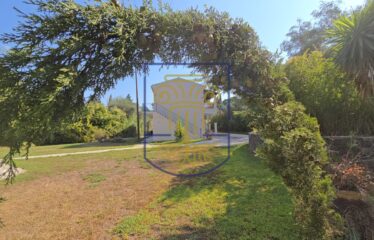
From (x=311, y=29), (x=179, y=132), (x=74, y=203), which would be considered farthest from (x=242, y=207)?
(x=311, y=29)

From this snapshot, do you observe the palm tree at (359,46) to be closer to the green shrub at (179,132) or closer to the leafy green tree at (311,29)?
the green shrub at (179,132)

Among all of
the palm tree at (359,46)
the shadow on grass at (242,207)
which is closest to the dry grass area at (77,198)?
the shadow on grass at (242,207)

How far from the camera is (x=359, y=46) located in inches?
178

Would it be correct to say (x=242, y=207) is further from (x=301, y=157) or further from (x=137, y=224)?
(x=301, y=157)

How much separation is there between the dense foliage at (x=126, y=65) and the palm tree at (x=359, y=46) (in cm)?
307

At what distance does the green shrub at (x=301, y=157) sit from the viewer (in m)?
2.41

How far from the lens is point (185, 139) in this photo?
10.8 metres

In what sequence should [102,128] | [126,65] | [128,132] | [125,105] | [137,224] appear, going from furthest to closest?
[125,105] < [128,132] < [102,128] < [137,224] < [126,65]

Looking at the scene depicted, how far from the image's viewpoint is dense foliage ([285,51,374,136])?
5.55 meters

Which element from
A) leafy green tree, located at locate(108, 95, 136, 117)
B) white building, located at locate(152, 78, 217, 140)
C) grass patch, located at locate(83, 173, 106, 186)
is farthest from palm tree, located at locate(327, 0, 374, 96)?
leafy green tree, located at locate(108, 95, 136, 117)

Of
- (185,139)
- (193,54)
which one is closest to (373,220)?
(193,54)

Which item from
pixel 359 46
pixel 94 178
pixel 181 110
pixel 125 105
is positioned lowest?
pixel 94 178

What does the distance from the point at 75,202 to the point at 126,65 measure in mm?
4192

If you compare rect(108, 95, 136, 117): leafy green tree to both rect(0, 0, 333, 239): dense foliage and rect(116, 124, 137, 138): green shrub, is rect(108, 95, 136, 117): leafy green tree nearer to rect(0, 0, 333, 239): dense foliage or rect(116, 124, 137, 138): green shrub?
rect(116, 124, 137, 138): green shrub
